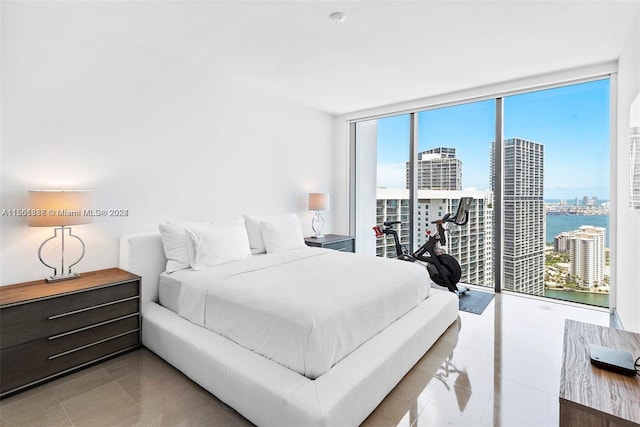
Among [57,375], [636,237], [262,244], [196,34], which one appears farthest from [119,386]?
[636,237]

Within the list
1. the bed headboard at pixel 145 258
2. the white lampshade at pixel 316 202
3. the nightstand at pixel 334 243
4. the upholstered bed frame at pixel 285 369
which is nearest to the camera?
the upholstered bed frame at pixel 285 369

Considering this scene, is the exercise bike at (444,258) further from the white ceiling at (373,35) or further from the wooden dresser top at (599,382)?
the wooden dresser top at (599,382)

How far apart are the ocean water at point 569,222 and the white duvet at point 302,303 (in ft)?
6.87

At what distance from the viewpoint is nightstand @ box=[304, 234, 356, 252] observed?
4.67 metres

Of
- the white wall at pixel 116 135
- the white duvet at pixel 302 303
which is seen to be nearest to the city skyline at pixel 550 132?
the white duvet at pixel 302 303

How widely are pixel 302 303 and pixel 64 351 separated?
1753mm

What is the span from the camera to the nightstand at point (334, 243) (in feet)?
15.3

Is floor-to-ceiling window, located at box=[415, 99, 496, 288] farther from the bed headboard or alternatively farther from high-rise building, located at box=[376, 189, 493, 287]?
the bed headboard

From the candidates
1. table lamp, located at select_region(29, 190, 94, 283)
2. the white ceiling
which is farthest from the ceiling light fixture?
table lamp, located at select_region(29, 190, 94, 283)

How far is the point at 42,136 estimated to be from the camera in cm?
258

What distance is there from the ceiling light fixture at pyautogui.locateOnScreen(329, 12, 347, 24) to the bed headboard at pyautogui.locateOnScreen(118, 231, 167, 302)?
2.49 m

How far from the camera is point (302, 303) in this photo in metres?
1.98

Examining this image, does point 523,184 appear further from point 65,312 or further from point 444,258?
point 65,312

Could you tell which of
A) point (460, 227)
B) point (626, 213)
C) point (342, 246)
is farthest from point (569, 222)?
point (342, 246)
